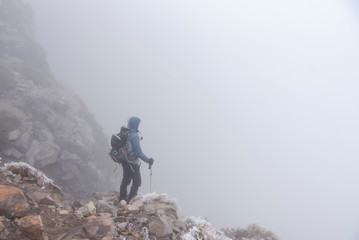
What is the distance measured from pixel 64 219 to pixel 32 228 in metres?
1.00

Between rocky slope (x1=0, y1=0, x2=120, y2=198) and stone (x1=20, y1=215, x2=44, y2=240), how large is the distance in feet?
49.1

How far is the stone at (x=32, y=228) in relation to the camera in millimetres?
3111

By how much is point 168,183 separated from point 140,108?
95.9 metres

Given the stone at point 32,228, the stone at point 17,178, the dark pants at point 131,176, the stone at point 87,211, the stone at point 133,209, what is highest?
the dark pants at point 131,176

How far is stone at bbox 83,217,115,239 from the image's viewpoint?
11.6 ft

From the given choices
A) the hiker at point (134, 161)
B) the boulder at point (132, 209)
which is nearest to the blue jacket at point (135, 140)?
the hiker at point (134, 161)

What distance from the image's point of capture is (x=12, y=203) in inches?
138

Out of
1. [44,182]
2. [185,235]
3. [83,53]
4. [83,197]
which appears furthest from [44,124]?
[83,53]

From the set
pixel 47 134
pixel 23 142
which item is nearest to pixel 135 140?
pixel 23 142

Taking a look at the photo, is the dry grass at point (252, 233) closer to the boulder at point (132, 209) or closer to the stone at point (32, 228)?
the boulder at point (132, 209)

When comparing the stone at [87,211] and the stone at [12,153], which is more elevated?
the stone at [12,153]

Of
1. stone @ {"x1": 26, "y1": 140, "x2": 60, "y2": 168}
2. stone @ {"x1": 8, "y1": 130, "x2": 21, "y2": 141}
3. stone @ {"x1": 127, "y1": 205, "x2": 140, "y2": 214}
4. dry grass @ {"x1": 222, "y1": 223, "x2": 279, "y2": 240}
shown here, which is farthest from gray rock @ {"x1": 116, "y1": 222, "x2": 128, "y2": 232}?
stone @ {"x1": 8, "y1": 130, "x2": 21, "y2": 141}

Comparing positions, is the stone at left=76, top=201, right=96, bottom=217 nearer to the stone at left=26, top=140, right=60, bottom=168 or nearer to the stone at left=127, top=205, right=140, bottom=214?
the stone at left=127, top=205, right=140, bottom=214

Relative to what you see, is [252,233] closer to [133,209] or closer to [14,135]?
[133,209]
